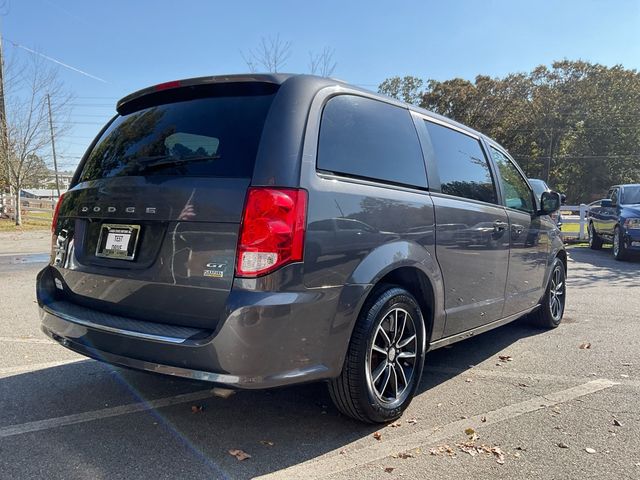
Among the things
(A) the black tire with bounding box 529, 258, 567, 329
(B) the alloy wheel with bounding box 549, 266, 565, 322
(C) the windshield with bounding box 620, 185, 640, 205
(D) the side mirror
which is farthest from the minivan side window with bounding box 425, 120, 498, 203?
(C) the windshield with bounding box 620, 185, 640, 205

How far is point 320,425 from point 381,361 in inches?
21.0

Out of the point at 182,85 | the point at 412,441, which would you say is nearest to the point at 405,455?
the point at 412,441

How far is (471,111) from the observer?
1922 inches

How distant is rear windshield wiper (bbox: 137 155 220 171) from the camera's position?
2660mm

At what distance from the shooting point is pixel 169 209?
2.61 metres

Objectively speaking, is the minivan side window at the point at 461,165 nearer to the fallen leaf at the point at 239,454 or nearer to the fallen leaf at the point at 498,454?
the fallen leaf at the point at 498,454

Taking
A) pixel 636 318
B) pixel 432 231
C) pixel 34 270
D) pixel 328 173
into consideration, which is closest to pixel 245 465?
pixel 328 173

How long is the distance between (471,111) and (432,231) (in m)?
49.1

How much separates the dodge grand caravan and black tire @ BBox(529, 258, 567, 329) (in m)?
2.19

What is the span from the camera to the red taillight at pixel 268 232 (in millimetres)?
2398

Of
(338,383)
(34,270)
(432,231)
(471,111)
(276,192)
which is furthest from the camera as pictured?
(471,111)

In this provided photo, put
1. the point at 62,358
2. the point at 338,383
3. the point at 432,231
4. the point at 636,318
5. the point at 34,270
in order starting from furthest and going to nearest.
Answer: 1. the point at 34,270
2. the point at 636,318
3. the point at 62,358
4. the point at 432,231
5. the point at 338,383

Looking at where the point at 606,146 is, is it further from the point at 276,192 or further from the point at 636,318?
the point at 276,192

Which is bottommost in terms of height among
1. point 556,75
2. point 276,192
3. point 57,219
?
point 57,219
